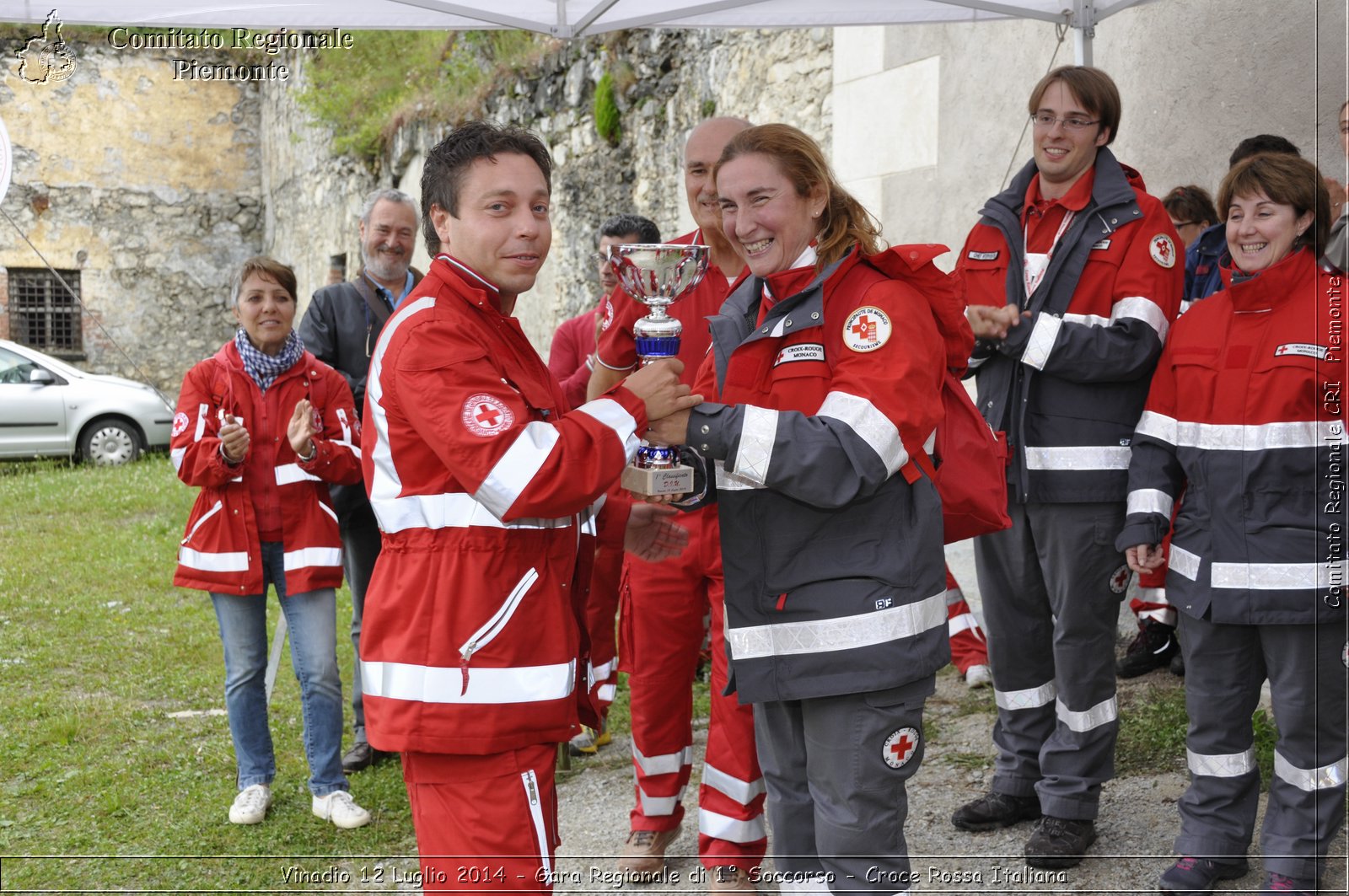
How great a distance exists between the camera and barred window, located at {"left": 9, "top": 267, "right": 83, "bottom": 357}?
20.6 metres

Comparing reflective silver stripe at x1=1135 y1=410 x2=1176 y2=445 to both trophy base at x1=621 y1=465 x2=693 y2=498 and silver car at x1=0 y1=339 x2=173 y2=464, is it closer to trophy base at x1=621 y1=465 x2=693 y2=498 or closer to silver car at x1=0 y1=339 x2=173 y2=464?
trophy base at x1=621 y1=465 x2=693 y2=498

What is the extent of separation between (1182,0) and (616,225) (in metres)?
2.80

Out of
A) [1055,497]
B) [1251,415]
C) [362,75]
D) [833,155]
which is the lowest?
[1055,497]

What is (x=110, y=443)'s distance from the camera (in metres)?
15.0

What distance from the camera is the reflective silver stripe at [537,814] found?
249cm

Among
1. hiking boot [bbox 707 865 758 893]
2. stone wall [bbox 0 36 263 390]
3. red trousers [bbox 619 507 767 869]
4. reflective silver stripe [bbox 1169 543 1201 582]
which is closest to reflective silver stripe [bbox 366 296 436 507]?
red trousers [bbox 619 507 767 869]

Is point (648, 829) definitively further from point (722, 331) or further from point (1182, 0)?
point (1182, 0)

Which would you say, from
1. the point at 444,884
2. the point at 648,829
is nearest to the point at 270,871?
the point at 648,829

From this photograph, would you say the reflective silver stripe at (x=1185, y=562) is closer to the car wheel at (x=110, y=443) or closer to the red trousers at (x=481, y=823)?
the red trousers at (x=481, y=823)

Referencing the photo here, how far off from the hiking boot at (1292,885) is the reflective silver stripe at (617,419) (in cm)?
237

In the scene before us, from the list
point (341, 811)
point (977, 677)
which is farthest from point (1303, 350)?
point (341, 811)

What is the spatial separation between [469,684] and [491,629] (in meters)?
0.12

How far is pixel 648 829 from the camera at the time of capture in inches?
162

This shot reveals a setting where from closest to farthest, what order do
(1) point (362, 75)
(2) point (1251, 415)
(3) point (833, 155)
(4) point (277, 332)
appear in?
1. (2) point (1251, 415)
2. (4) point (277, 332)
3. (3) point (833, 155)
4. (1) point (362, 75)
